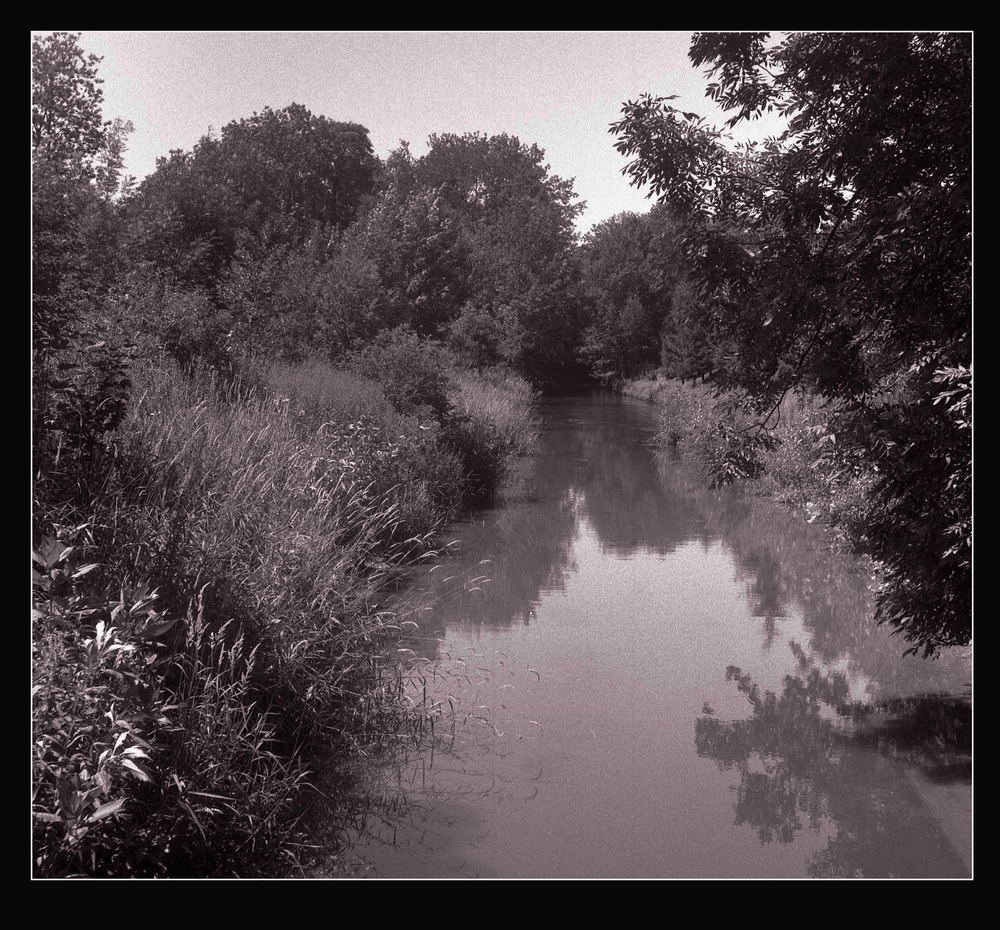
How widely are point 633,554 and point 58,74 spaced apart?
8.00m

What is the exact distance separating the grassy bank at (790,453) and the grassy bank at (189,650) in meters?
2.51

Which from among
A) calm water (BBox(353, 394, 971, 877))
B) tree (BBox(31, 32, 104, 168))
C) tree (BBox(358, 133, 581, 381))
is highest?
tree (BBox(358, 133, 581, 381))

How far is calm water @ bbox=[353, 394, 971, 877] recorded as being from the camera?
183 inches

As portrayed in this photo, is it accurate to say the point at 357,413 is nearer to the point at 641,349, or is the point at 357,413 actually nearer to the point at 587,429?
the point at 587,429

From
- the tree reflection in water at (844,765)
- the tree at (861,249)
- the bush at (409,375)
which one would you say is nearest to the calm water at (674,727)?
the tree reflection in water at (844,765)

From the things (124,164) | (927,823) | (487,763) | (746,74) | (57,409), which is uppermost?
(746,74)

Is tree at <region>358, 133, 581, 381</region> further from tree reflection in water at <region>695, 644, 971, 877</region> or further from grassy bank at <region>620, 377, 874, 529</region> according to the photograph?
tree reflection in water at <region>695, 644, 971, 877</region>

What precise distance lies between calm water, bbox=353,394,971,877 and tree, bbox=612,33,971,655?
3.09ft

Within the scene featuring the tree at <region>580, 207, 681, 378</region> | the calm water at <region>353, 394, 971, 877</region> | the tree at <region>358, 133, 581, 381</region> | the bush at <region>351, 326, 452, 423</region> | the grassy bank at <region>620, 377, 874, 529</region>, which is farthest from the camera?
the tree at <region>580, 207, 681, 378</region>

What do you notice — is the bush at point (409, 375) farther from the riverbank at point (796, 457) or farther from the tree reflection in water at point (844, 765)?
the tree reflection in water at point (844, 765)

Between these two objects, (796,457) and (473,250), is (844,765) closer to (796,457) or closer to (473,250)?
(796,457)

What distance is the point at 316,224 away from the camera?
20188mm

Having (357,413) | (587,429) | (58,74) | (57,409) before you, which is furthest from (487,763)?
(587,429)

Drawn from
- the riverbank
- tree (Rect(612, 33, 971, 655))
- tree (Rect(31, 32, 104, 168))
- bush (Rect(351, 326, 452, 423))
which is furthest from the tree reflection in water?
bush (Rect(351, 326, 452, 423))
